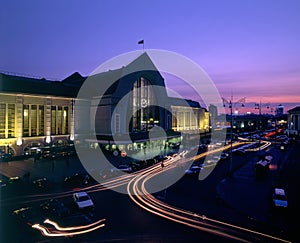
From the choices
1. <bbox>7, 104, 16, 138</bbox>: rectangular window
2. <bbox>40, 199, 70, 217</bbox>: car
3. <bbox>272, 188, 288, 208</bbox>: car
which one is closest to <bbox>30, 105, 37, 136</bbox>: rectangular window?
<bbox>7, 104, 16, 138</bbox>: rectangular window

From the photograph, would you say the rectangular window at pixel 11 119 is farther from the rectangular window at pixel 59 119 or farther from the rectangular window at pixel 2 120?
the rectangular window at pixel 59 119

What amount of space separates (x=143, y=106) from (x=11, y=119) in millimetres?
24102

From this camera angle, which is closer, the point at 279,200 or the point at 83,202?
the point at 83,202

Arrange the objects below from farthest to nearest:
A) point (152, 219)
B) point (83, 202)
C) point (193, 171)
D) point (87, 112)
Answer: point (87, 112) < point (193, 171) < point (83, 202) < point (152, 219)

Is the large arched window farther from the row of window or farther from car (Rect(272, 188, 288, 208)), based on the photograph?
car (Rect(272, 188, 288, 208))

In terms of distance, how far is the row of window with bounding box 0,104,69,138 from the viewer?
1340 inches

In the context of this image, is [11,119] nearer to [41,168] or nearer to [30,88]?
[30,88]

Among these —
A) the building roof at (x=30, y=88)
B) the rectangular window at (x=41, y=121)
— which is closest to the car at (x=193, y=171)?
the rectangular window at (x=41, y=121)

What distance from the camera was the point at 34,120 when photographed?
1478 inches

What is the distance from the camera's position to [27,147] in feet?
119

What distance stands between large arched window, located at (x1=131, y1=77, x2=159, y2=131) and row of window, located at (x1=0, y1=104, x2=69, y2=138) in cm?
1329

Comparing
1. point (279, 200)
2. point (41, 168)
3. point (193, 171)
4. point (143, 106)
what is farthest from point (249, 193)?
point (143, 106)

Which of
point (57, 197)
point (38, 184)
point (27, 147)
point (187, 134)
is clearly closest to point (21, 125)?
point (27, 147)

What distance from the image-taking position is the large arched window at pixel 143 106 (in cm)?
4658
